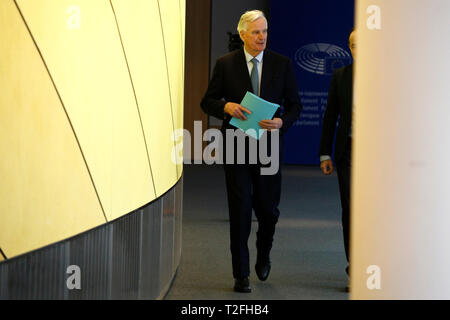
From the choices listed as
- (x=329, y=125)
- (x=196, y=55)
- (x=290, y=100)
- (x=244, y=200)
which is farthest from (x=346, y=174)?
(x=196, y=55)

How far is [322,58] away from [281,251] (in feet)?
34.6

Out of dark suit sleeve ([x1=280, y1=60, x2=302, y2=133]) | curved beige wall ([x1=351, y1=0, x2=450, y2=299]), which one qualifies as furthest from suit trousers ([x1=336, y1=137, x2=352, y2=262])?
curved beige wall ([x1=351, y1=0, x2=450, y2=299])

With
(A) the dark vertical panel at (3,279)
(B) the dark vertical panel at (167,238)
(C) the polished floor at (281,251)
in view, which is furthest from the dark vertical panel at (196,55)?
(A) the dark vertical panel at (3,279)

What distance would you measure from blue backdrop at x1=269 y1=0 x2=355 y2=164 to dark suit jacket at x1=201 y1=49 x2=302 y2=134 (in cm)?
1144

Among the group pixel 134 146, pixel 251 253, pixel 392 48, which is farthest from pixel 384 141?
pixel 251 253

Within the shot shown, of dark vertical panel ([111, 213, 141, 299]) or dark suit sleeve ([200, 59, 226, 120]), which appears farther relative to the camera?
dark suit sleeve ([200, 59, 226, 120])

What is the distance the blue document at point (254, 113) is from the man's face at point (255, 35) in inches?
13.7

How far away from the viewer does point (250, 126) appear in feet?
15.4

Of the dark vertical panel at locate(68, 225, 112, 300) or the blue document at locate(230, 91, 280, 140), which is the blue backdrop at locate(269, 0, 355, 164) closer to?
the blue document at locate(230, 91, 280, 140)

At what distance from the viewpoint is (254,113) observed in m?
4.66

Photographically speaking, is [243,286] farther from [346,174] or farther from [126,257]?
[126,257]

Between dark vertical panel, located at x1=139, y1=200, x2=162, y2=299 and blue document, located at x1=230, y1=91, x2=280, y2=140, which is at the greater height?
blue document, located at x1=230, y1=91, x2=280, y2=140

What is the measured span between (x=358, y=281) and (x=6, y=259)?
3.63 ft

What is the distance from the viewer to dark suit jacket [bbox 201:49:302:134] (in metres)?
4.81
